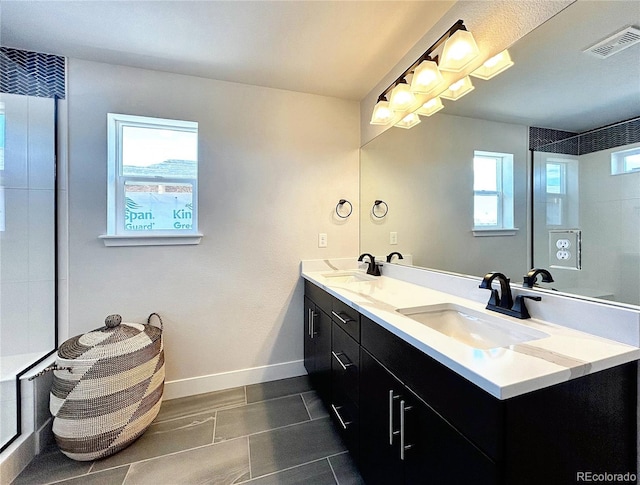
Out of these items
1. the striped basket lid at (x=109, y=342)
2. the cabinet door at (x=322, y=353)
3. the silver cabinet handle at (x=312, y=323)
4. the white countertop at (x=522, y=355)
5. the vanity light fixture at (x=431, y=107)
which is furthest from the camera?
the silver cabinet handle at (x=312, y=323)

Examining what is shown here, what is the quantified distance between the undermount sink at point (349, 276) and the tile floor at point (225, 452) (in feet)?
2.86

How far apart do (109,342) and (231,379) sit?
0.92 metres

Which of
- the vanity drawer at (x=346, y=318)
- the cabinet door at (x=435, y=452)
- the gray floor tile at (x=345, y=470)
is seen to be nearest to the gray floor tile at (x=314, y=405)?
the gray floor tile at (x=345, y=470)

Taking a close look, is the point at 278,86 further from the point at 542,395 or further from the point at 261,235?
the point at 542,395

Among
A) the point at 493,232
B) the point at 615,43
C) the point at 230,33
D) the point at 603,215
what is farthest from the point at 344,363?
the point at 230,33

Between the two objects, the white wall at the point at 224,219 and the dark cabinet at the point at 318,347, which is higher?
the white wall at the point at 224,219

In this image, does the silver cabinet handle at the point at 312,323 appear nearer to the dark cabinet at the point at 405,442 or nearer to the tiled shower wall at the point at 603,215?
the dark cabinet at the point at 405,442

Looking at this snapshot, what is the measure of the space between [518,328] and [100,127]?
8.34 feet

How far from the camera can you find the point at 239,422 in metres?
1.71

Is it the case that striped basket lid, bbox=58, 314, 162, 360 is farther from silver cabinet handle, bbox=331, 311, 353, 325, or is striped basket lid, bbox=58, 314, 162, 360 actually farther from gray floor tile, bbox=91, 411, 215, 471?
silver cabinet handle, bbox=331, 311, 353, 325

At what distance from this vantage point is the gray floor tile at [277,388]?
199 cm

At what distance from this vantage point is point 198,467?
139 centimetres

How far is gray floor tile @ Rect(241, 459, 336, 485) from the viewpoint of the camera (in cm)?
130

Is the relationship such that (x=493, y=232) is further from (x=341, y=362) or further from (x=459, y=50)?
(x=341, y=362)
